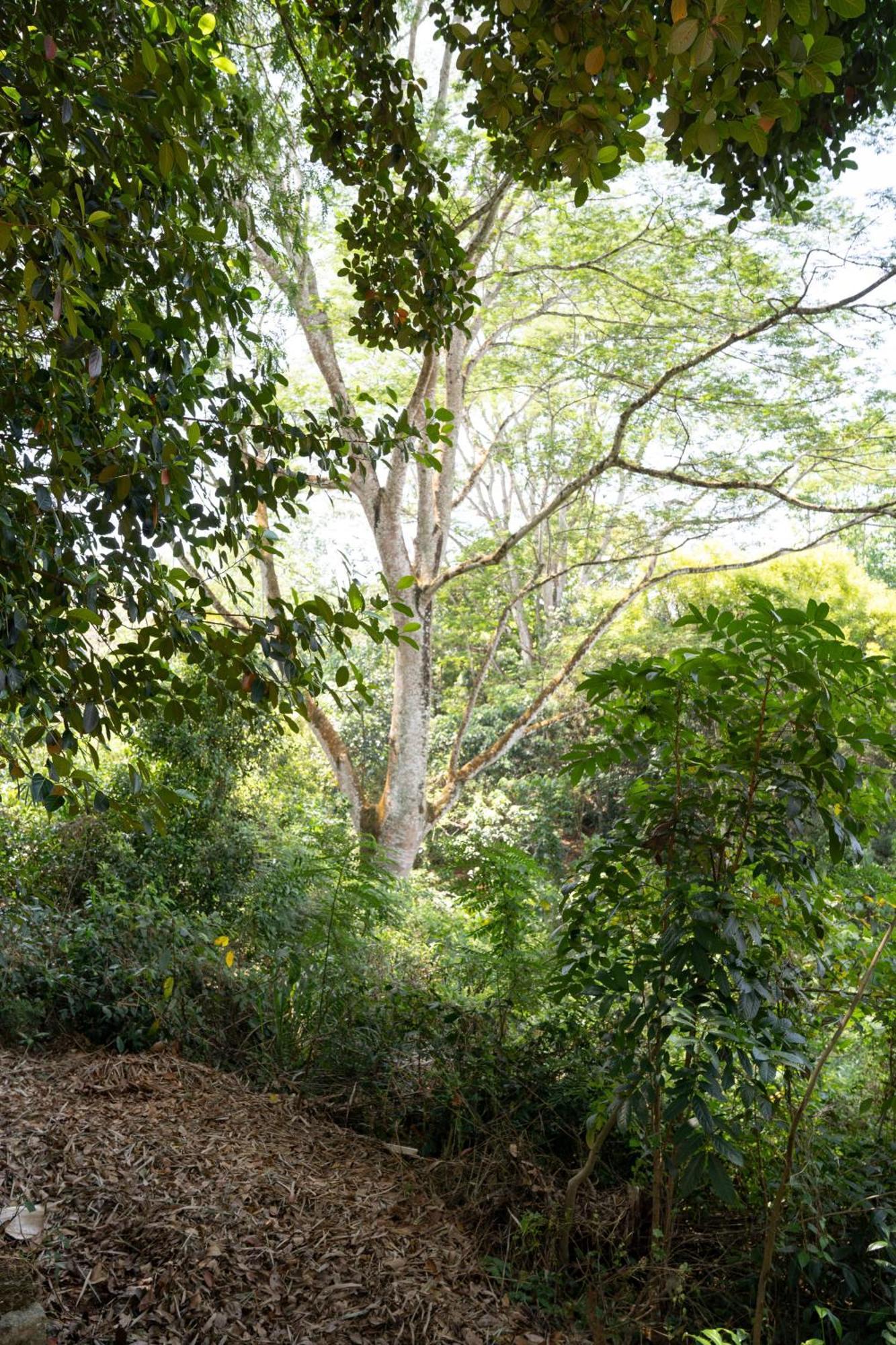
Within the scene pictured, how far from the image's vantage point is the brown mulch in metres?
2.32

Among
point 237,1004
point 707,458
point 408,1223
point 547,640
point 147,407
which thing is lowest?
point 408,1223

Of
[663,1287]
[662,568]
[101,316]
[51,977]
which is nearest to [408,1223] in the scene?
[663,1287]

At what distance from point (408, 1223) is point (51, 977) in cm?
211

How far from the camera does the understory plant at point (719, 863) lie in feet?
7.05

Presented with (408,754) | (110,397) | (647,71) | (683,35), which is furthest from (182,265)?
(408,754)

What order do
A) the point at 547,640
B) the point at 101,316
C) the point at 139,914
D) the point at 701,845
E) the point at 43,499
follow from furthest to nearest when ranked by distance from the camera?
the point at 547,640 < the point at 139,914 < the point at 701,845 < the point at 101,316 < the point at 43,499

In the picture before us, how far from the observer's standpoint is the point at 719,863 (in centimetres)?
240

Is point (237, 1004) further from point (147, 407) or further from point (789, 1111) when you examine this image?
point (147, 407)

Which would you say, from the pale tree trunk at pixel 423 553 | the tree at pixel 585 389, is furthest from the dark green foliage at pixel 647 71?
the pale tree trunk at pixel 423 553

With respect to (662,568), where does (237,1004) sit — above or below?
below

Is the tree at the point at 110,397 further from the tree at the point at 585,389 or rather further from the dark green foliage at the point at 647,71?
the tree at the point at 585,389

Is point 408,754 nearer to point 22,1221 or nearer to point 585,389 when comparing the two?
point 585,389

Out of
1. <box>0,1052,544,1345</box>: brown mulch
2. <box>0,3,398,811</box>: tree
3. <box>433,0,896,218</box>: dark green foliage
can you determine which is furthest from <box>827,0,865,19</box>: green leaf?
<box>0,1052,544,1345</box>: brown mulch

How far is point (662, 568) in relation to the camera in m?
12.4
